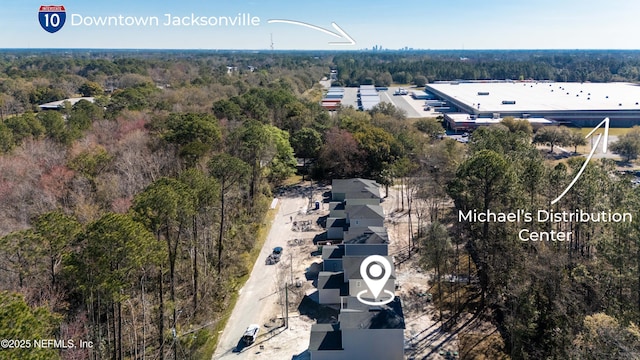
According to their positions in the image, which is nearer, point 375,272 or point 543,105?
point 375,272

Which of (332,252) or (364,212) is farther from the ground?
(364,212)

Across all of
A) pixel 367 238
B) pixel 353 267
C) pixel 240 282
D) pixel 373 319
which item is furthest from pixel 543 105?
pixel 373 319

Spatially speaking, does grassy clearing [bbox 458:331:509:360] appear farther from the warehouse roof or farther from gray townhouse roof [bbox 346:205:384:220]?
the warehouse roof

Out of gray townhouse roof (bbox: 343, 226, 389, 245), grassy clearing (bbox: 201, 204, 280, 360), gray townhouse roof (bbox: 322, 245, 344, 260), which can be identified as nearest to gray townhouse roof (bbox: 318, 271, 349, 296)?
gray townhouse roof (bbox: 322, 245, 344, 260)

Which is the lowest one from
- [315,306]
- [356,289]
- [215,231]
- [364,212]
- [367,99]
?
[315,306]

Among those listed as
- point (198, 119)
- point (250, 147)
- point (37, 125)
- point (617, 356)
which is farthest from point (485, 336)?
point (37, 125)

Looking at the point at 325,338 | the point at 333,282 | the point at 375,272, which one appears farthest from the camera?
the point at 375,272

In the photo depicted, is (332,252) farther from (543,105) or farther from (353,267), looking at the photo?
(543,105)
